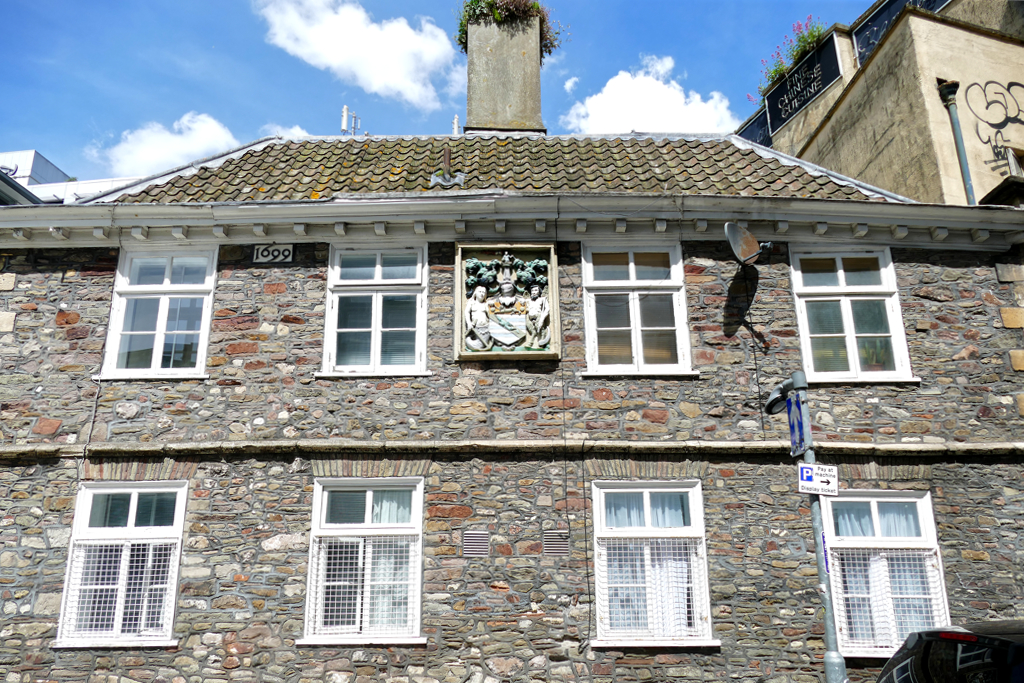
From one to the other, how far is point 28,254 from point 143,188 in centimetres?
161

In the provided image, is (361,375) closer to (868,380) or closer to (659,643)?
(659,643)

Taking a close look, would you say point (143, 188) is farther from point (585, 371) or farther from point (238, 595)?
point (585, 371)

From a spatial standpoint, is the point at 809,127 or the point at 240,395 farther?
the point at 809,127

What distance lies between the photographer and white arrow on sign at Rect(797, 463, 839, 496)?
6871 millimetres

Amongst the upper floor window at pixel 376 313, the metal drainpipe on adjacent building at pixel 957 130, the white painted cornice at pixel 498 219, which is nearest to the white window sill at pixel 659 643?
the upper floor window at pixel 376 313

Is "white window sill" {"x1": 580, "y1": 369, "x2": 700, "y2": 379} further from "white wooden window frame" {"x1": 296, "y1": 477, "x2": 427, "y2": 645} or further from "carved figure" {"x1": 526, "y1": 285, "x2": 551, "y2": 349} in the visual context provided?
"white wooden window frame" {"x1": 296, "y1": 477, "x2": 427, "y2": 645}

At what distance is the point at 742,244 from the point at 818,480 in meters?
3.17

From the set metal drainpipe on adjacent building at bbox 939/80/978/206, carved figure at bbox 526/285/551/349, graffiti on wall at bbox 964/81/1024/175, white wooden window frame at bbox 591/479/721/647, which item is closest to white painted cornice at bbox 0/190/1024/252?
carved figure at bbox 526/285/551/349

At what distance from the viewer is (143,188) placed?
32.9ft

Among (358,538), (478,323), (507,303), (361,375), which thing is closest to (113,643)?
(358,538)

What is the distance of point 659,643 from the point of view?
782cm

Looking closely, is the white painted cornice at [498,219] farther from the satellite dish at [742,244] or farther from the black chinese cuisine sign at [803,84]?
the black chinese cuisine sign at [803,84]

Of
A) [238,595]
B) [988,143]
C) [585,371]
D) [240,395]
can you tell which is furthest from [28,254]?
[988,143]

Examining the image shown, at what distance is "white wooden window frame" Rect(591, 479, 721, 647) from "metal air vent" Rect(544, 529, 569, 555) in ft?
1.07
